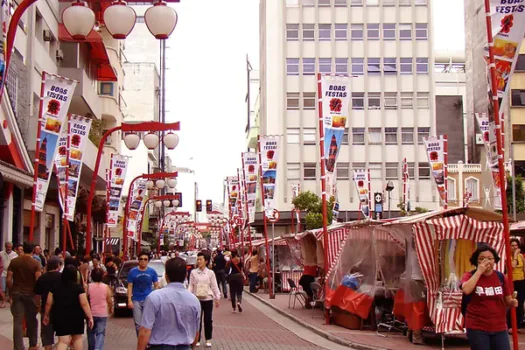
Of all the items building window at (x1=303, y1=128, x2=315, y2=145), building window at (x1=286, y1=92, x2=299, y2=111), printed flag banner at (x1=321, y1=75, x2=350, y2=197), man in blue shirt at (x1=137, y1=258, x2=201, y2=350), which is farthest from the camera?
building window at (x1=286, y1=92, x2=299, y2=111)

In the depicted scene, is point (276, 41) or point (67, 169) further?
point (276, 41)

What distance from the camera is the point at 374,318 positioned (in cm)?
1800

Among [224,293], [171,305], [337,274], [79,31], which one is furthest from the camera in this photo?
[224,293]

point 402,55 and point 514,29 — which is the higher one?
point 402,55

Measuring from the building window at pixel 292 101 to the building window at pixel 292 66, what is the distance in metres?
1.74

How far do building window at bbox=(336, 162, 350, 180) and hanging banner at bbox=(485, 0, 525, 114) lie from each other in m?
53.3

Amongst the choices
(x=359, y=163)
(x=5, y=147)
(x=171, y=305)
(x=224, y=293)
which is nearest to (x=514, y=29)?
(x=171, y=305)

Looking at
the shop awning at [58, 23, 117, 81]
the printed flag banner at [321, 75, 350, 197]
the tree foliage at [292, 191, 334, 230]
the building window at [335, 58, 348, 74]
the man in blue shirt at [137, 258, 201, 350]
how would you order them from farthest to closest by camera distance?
the building window at [335, 58, 348, 74] < the tree foliage at [292, 191, 334, 230] < the shop awning at [58, 23, 117, 81] < the printed flag banner at [321, 75, 350, 197] < the man in blue shirt at [137, 258, 201, 350]

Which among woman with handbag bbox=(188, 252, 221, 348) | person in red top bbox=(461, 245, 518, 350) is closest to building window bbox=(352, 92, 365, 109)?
woman with handbag bbox=(188, 252, 221, 348)

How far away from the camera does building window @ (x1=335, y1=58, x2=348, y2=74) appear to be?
2581 inches

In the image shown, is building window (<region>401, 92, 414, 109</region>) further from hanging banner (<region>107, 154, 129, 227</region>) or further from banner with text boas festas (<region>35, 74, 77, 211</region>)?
banner with text boas festas (<region>35, 74, 77, 211</region>)

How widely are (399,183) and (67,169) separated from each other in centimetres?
4558

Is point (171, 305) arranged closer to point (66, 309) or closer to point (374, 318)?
point (66, 309)

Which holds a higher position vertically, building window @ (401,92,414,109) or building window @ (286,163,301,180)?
building window @ (401,92,414,109)
